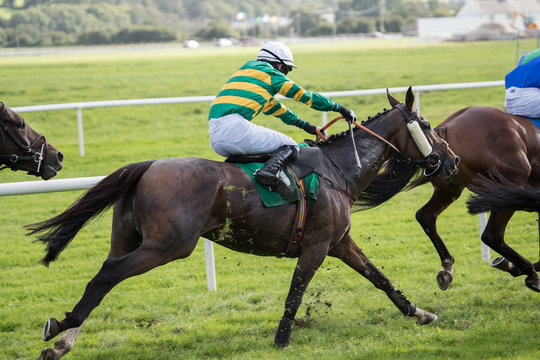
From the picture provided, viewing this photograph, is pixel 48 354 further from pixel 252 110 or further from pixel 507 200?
pixel 507 200

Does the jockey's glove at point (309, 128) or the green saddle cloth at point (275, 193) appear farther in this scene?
the jockey's glove at point (309, 128)

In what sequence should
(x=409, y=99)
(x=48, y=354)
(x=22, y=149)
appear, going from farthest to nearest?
(x=22, y=149) < (x=409, y=99) < (x=48, y=354)

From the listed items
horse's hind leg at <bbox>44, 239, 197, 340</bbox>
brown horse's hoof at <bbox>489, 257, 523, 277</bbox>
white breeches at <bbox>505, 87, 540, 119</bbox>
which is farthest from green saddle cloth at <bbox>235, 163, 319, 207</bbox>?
white breeches at <bbox>505, 87, 540, 119</bbox>

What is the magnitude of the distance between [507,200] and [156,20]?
274 feet

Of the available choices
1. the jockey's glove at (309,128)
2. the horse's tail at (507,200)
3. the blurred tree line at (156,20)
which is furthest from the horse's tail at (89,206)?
the blurred tree line at (156,20)

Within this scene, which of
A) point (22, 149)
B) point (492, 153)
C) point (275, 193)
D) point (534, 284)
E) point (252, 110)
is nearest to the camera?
point (275, 193)

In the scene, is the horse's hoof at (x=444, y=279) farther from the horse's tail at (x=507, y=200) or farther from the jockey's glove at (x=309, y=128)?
the jockey's glove at (x=309, y=128)

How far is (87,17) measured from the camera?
184 feet

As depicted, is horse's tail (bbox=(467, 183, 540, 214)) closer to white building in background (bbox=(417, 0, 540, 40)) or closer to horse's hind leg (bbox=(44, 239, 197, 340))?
horse's hind leg (bbox=(44, 239, 197, 340))

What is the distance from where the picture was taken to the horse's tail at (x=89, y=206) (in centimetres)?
368

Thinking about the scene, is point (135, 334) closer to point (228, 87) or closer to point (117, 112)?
point (228, 87)

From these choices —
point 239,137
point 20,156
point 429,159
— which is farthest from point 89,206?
point 429,159

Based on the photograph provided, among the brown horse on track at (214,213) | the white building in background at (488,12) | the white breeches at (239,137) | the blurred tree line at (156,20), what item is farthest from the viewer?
the white building in background at (488,12)

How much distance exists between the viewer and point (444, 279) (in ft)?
16.2
